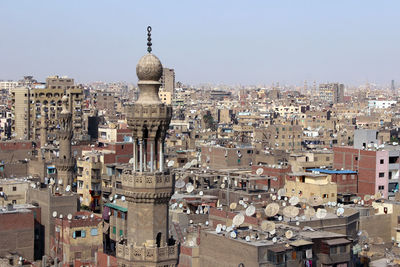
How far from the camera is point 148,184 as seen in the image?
56.7ft

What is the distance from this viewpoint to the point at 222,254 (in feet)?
87.7

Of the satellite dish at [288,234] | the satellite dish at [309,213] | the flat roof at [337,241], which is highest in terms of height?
the satellite dish at [309,213]

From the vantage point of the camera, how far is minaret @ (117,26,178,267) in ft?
56.2

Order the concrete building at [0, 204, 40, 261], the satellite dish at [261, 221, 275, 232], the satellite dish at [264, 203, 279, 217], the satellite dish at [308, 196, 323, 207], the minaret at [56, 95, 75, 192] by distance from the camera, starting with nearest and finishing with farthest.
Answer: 1. the satellite dish at [261, 221, 275, 232]
2. the satellite dish at [264, 203, 279, 217]
3. the concrete building at [0, 204, 40, 261]
4. the satellite dish at [308, 196, 323, 207]
5. the minaret at [56, 95, 75, 192]

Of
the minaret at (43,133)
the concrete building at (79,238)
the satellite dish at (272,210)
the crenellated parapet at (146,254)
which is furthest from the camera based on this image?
the minaret at (43,133)

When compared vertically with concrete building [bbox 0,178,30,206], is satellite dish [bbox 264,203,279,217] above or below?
above

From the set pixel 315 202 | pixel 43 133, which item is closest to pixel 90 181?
pixel 315 202

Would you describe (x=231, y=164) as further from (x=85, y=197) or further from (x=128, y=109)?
(x=128, y=109)

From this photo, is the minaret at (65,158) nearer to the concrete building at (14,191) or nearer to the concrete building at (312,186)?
the concrete building at (14,191)

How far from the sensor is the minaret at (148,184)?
17.1 metres

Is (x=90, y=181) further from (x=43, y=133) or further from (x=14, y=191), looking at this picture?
(x=43, y=133)

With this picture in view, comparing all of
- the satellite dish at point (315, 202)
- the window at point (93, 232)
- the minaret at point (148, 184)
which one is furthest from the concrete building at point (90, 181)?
the minaret at point (148, 184)

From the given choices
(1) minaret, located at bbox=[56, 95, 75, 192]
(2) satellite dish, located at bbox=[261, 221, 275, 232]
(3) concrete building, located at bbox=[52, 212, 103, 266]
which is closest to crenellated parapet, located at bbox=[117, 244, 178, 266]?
(2) satellite dish, located at bbox=[261, 221, 275, 232]

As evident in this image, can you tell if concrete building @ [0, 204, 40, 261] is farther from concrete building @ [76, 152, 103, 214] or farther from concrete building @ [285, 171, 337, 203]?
concrete building @ [285, 171, 337, 203]
